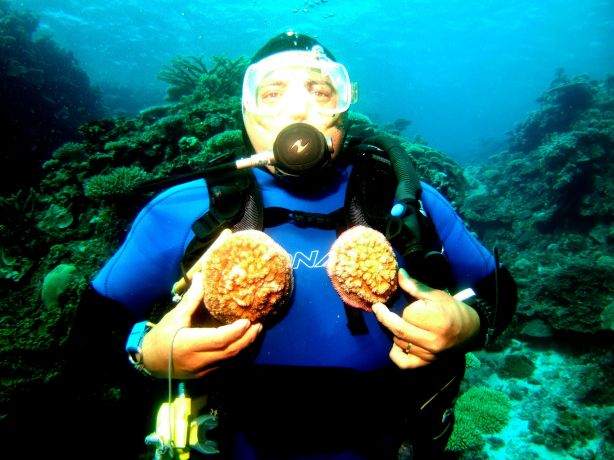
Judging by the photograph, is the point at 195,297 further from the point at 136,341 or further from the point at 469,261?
the point at 469,261

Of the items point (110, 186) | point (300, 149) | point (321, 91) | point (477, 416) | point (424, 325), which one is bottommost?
point (477, 416)

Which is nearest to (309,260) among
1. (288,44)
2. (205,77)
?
(288,44)

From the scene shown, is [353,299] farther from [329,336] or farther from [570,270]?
[570,270]

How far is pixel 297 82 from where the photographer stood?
2301 mm

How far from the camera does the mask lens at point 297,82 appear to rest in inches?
89.4

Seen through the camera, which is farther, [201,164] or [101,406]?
[201,164]

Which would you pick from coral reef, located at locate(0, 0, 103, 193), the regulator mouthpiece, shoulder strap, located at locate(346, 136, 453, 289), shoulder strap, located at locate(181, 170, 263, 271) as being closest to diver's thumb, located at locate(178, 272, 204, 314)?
shoulder strap, located at locate(181, 170, 263, 271)

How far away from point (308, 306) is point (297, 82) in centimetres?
156

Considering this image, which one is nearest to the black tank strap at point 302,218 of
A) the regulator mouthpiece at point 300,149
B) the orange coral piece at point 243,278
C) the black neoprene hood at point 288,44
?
the regulator mouthpiece at point 300,149

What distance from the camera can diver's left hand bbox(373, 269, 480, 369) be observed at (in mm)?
1505

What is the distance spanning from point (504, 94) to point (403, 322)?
442 feet

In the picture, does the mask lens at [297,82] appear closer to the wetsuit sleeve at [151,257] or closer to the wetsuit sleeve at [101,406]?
the wetsuit sleeve at [151,257]

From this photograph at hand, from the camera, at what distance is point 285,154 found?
187 centimetres

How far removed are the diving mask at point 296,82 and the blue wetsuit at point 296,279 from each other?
1.69ft
